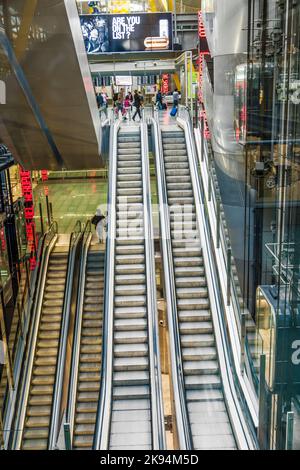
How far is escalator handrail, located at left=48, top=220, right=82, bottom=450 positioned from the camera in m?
6.70

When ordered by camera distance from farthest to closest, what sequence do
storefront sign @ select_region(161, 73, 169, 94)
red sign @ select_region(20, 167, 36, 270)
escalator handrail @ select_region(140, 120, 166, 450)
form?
storefront sign @ select_region(161, 73, 169, 94) → red sign @ select_region(20, 167, 36, 270) → escalator handrail @ select_region(140, 120, 166, 450)

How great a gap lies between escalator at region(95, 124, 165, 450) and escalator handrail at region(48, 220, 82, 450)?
84 cm

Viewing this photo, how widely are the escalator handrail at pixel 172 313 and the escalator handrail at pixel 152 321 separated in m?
0.21

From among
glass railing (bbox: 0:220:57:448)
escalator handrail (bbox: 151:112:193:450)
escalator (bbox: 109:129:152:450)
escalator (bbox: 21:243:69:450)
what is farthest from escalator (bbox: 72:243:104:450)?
escalator handrail (bbox: 151:112:193:450)

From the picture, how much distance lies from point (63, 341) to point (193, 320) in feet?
7.23

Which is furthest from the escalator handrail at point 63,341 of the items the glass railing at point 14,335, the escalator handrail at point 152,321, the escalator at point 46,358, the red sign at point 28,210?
the escalator handrail at point 152,321

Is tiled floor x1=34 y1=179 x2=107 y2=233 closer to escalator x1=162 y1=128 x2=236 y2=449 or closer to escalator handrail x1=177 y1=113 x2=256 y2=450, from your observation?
escalator x1=162 y1=128 x2=236 y2=449

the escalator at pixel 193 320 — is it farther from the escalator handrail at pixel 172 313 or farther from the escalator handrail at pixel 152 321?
the escalator handrail at pixel 152 321

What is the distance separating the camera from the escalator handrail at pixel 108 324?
5605mm

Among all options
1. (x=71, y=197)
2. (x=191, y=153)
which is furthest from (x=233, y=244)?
(x=71, y=197)

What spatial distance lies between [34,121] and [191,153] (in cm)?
370

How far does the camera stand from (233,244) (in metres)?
6.96

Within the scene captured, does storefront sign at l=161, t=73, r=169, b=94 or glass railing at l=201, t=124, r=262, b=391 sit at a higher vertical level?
storefront sign at l=161, t=73, r=169, b=94

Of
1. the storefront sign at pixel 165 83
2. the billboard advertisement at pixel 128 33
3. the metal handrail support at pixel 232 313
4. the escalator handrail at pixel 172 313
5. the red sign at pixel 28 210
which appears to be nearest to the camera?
the metal handrail support at pixel 232 313
